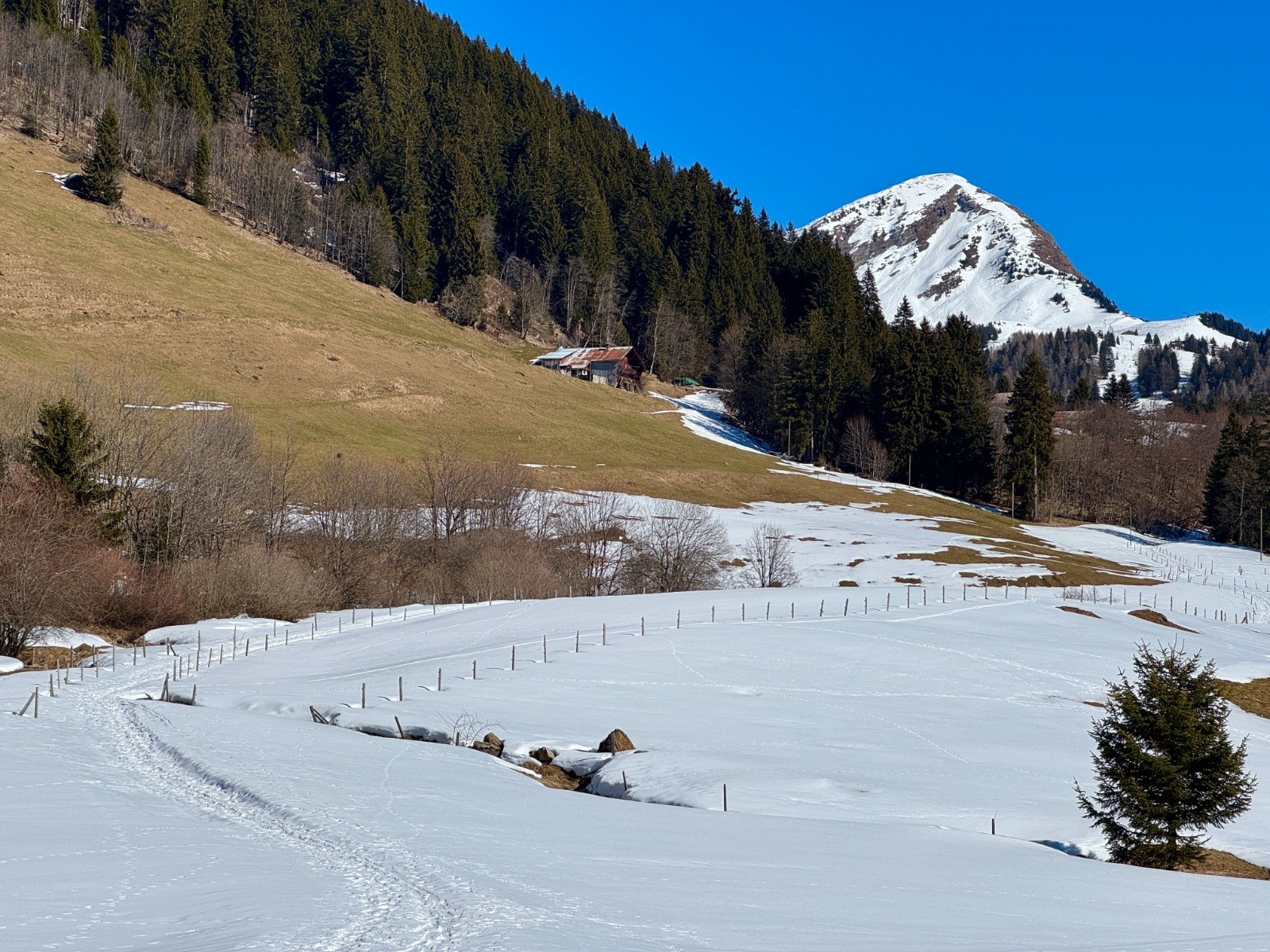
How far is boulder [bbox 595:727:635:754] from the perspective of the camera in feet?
86.5

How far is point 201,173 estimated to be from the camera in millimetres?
124938

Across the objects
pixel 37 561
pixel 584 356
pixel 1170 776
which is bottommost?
pixel 1170 776

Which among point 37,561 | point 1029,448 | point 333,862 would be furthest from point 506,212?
point 333,862

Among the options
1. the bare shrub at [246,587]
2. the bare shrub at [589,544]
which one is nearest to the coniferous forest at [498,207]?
the bare shrub at [589,544]

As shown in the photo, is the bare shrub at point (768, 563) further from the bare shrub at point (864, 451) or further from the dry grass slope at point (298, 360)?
the bare shrub at point (864, 451)

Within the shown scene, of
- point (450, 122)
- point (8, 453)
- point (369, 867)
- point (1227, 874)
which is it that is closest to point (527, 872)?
point (369, 867)

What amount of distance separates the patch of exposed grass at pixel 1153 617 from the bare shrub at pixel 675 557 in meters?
24.9

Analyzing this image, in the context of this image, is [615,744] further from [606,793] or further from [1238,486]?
[1238,486]

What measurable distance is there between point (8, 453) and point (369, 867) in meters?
48.9

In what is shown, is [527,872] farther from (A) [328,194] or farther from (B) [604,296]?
(A) [328,194]

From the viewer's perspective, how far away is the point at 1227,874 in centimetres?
2045

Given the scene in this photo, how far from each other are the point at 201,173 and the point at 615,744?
121155 millimetres

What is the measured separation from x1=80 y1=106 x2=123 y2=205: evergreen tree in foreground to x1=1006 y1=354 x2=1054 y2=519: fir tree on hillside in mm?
101975

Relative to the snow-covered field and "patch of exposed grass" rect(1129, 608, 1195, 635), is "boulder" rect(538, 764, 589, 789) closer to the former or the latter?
the snow-covered field
